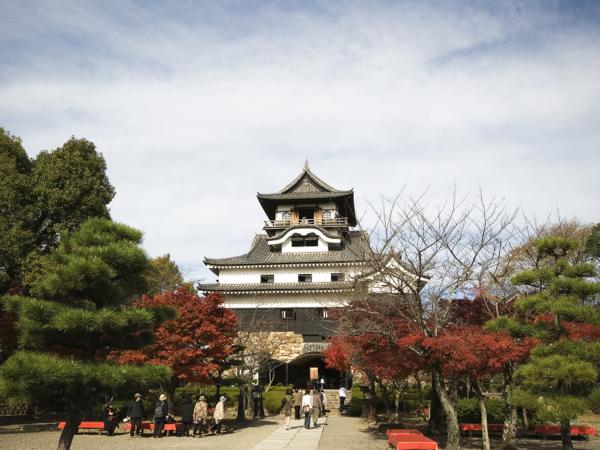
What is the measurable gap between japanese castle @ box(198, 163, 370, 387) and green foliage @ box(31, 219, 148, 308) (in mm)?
19465

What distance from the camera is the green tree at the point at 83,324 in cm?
908

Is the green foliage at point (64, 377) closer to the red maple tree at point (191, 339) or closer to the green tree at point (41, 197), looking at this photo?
the red maple tree at point (191, 339)

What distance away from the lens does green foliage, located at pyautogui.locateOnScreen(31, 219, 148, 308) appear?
993 cm

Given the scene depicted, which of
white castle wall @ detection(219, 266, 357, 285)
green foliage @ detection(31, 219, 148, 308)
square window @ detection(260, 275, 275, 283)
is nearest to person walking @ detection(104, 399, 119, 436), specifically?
green foliage @ detection(31, 219, 148, 308)

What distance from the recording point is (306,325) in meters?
33.0

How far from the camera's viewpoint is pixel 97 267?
992 centimetres

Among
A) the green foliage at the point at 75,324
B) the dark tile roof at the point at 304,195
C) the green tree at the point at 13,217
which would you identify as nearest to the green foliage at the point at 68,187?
the green tree at the point at 13,217

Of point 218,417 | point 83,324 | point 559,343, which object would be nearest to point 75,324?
point 83,324

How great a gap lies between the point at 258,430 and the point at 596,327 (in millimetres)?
12228

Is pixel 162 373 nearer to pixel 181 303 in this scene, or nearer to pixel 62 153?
pixel 181 303

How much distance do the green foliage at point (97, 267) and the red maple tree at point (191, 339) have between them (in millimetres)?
6799

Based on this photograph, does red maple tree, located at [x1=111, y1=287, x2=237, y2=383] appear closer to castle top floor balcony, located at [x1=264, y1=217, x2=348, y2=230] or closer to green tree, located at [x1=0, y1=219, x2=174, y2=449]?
green tree, located at [x1=0, y1=219, x2=174, y2=449]

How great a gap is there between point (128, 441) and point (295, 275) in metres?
20.7

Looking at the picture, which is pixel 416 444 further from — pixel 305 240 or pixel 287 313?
pixel 305 240
